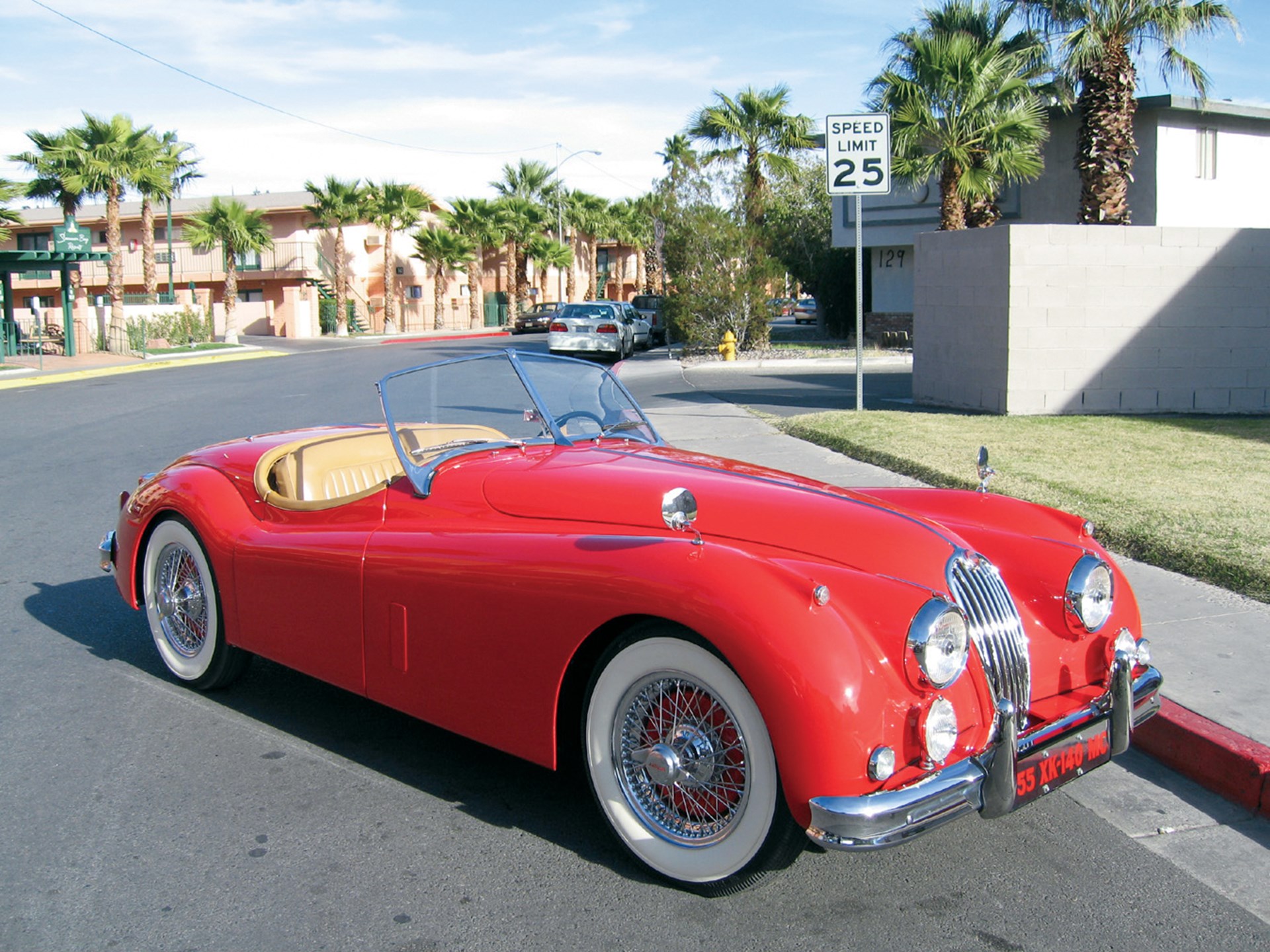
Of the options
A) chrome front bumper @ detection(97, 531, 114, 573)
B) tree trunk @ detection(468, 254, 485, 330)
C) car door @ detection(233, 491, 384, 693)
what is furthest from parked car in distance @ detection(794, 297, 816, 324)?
car door @ detection(233, 491, 384, 693)

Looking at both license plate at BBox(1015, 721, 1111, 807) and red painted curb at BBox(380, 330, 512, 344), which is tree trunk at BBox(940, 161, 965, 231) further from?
red painted curb at BBox(380, 330, 512, 344)

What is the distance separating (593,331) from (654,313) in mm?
9130

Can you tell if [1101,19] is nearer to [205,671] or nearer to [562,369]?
[562,369]

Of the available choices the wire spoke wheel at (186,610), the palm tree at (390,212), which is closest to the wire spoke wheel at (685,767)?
the wire spoke wheel at (186,610)

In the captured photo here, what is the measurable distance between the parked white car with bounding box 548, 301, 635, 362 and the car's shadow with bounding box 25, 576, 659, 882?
20.9 m

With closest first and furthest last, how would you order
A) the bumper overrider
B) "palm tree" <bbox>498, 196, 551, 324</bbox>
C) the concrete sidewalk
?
1. the bumper overrider
2. the concrete sidewalk
3. "palm tree" <bbox>498, 196, 551, 324</bbox>

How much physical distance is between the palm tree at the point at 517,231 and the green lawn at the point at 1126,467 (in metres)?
48.0

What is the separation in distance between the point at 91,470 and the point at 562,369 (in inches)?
326

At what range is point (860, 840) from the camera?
2666 mm

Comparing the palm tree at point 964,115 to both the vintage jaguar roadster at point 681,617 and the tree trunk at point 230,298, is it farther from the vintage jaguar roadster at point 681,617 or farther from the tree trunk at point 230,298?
the tree trunk at point 230,298

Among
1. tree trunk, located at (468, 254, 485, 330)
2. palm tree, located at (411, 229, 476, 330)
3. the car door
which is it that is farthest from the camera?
tree trunk, located at (468, 254, 485, 330)

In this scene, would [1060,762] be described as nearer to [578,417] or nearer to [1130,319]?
[578,417]

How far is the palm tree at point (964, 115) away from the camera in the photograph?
852 inches

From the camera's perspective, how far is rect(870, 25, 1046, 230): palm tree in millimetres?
21641
